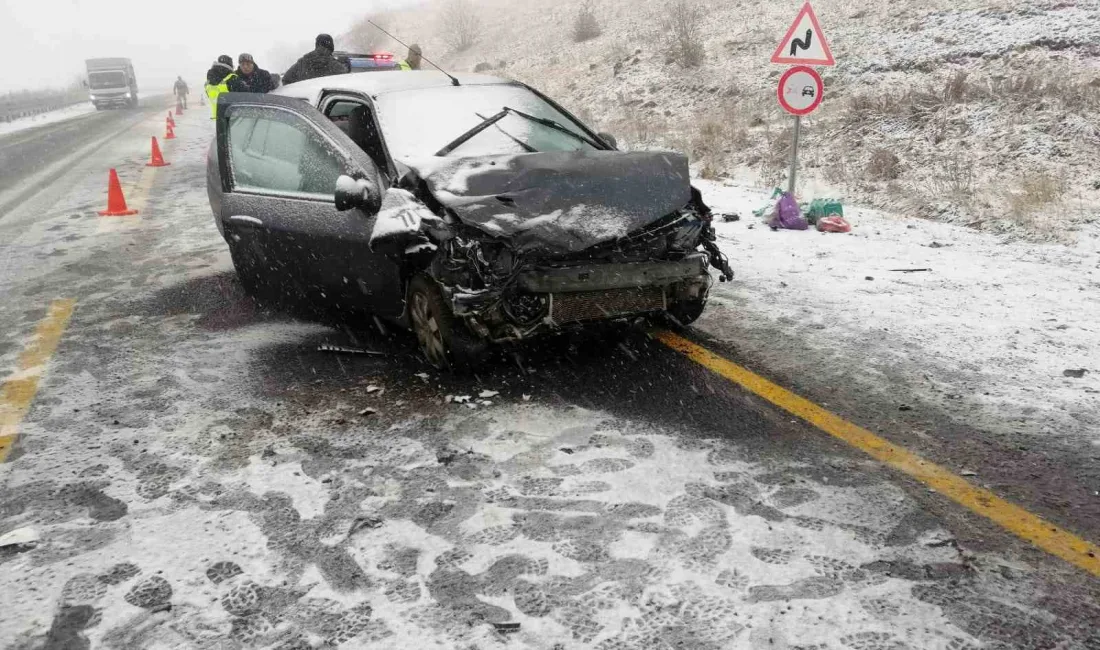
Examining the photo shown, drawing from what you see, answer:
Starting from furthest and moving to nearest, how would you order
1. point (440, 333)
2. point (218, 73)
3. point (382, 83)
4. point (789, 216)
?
point (218, 73) < point (789, 216) < point (382, 83) < point (440, 333)

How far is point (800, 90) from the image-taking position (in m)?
8.70

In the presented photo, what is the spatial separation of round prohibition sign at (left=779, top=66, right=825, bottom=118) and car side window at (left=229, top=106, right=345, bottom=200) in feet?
17.3

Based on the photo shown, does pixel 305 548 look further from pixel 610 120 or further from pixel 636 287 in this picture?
pixel 610 120

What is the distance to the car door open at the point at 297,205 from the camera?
4707mm

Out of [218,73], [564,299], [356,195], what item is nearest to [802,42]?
[564,299]

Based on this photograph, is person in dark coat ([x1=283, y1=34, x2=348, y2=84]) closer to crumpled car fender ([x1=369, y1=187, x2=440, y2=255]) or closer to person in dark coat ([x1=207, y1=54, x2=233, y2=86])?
person in dark coat ([x1=207, y1=54, x2=233, y2=86])

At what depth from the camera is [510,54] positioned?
35438 mm

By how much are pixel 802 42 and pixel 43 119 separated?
35343 millimetres

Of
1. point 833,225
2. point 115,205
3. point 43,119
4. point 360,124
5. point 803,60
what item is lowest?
point 833,225

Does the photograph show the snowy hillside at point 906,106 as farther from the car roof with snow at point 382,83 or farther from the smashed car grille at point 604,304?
the car roof with snow at point 382,83

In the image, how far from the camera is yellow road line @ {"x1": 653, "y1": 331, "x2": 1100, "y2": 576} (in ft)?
9.32

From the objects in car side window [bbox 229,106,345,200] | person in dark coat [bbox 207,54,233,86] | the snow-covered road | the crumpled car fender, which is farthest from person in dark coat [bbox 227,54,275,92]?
the crumpled car fender

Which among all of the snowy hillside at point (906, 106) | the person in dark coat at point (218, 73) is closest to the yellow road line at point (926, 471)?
the snowy hillside at point (906, 106)

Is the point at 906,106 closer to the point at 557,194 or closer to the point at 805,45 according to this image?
the point at 805,45
